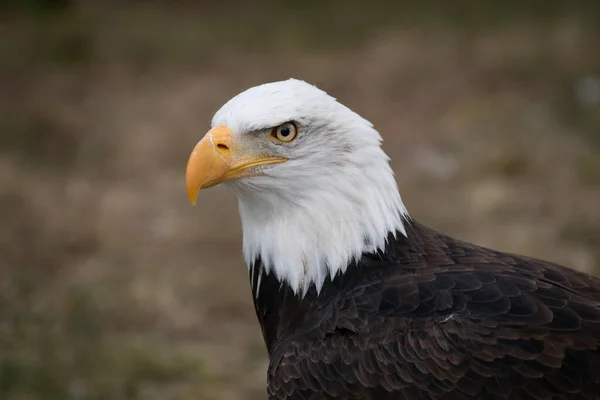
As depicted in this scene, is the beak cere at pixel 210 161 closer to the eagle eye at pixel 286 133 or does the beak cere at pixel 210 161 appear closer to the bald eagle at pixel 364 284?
the bald eagle at pixel 364 284

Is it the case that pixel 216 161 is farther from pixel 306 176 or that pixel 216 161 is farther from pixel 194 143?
pixel 194 143

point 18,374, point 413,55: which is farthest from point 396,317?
point 413,55

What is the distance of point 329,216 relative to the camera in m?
3.81

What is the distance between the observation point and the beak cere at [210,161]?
3.65m

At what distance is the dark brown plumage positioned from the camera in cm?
328

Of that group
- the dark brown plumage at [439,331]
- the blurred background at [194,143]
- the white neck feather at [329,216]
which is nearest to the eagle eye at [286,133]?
the white neck feather at [329,216]

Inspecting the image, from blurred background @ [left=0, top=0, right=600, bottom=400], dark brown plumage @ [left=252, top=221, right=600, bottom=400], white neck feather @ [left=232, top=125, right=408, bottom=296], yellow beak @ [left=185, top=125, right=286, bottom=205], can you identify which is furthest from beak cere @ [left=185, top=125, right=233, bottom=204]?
blurred background @ [left=0, top=0, right=600, bottom=400]

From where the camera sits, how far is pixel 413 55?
42.5 ft

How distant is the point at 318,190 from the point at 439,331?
33.3 inches

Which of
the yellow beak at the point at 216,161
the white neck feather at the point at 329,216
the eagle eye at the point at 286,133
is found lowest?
the white neck feather at the point at 329,216

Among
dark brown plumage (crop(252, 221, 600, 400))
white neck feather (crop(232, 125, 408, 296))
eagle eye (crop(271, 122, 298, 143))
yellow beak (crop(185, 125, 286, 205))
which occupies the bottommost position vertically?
dark brown plumage (crop(252, 221, 600, 400))

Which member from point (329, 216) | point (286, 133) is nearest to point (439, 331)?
point (329, 216)

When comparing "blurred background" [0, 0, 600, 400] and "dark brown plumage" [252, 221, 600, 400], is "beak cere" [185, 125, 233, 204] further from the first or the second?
"blurred background" [0, 0, 600, 400]

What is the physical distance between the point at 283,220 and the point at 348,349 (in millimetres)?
688
